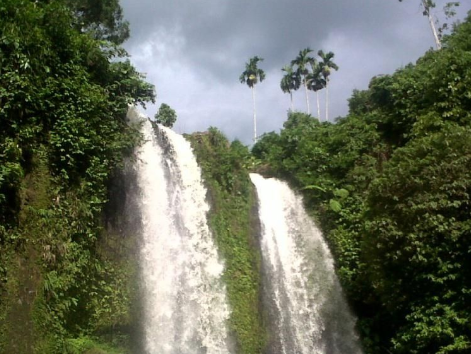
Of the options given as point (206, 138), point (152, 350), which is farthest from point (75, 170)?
point (206, 138)

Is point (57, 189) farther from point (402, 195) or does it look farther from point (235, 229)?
point (402, 195)

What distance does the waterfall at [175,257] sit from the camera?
1238 cm

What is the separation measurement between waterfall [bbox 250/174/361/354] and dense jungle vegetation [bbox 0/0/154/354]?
4.65m

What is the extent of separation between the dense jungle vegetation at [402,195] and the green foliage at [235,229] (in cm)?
255

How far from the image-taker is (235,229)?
16.2 m

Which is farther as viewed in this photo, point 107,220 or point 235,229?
point 235,229

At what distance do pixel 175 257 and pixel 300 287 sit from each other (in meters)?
4.23

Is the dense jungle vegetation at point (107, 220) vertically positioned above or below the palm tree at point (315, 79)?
below

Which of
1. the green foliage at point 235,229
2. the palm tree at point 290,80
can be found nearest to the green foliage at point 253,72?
the palm tree at point 290,80

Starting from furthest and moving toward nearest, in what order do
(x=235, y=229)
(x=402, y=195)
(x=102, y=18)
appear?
(x=102, y=18) < (x=235, y=229) < (x=402, y=195)

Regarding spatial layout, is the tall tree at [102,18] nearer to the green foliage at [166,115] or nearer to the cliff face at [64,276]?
the cliff face at [64,276]

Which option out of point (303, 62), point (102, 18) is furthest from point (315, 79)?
point (102, 18)

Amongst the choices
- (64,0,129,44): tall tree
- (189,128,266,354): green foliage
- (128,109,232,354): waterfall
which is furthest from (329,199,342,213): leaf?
(64,0,129,44): tall tree

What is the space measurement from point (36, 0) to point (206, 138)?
730cm
